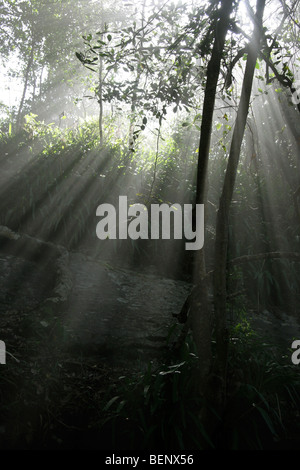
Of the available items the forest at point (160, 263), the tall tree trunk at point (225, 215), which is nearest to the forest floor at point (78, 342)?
the forest at point (160, 263)

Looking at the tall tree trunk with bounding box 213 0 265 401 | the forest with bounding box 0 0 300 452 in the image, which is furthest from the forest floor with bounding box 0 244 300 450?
the tall tree trunk with bounding box 213 0 265 401

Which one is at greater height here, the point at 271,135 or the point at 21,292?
the point at 271,135

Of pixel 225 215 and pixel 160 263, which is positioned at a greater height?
pixel 160 263

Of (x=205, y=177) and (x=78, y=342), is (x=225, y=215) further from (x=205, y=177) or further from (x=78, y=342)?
(x=78, y=342)

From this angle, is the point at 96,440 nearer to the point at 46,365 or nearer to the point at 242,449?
the point at 46,365

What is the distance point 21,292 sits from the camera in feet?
11.9

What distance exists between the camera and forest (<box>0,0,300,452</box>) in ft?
6.91

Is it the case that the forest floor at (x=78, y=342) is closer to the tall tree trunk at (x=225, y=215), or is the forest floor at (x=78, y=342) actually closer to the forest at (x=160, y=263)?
the forest at (x=160, y=263)

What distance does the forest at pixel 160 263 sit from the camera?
211 cm

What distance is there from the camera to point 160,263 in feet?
15.6

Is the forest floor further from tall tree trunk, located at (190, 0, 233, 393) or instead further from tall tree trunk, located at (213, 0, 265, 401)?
tall tree trunk, located at (213, 0, 265, 401)

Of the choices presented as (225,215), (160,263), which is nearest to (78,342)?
(225,215)

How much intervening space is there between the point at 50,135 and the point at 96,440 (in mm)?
5336

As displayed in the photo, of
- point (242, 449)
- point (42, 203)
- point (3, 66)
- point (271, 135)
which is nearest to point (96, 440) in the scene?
point (242, 449)
